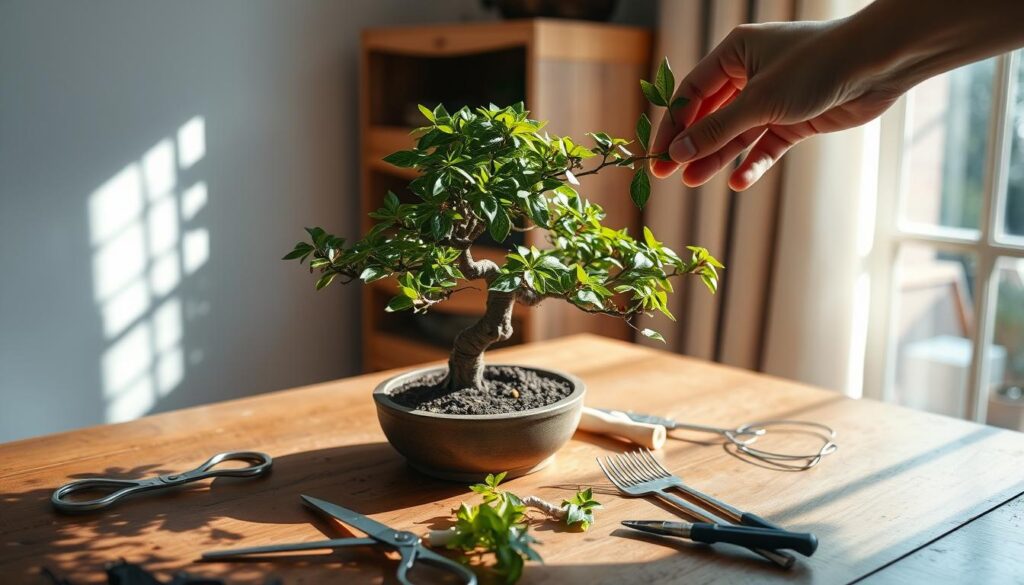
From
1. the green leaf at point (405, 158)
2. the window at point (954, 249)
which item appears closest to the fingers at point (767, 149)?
the green leaf at point (405, 158)

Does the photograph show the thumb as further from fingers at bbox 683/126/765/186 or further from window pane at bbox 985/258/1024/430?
window pane at bbox 985/258/1024/430

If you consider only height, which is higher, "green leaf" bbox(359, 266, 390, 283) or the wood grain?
"green leaf" bbox(359, 266, 390, 283)

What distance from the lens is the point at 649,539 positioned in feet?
3.17

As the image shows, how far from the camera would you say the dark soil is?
1.10 metres

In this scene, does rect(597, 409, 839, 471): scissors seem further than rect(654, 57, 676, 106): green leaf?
Yes

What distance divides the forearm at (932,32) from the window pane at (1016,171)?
1.19 metres

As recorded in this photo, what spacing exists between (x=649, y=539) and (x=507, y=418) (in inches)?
8.1

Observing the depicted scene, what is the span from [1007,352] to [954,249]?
28 centimetres

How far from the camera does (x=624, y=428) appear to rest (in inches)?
49.8

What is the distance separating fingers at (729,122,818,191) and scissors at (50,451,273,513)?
0.78 metres

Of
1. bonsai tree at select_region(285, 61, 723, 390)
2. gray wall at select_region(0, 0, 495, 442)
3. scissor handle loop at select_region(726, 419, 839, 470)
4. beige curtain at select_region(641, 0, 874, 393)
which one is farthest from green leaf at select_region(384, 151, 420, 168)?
gray wall at select_region(0, 0, 495, 442)

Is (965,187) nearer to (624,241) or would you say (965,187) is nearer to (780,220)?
(780,220)

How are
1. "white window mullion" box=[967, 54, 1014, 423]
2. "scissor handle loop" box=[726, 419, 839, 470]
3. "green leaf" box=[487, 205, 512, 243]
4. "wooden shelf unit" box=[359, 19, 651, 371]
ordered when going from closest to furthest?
"green leaf" box=[487, 205, 512, 243] → "scissor handle loop" box=[726, 419, 839, 470] → "white window mullion" box=[967, 54, 1014, 423] → "wooden shelf unit" box=[359, 19, 651, 371]

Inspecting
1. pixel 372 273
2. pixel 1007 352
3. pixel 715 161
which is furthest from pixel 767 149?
pixel 1007 352
